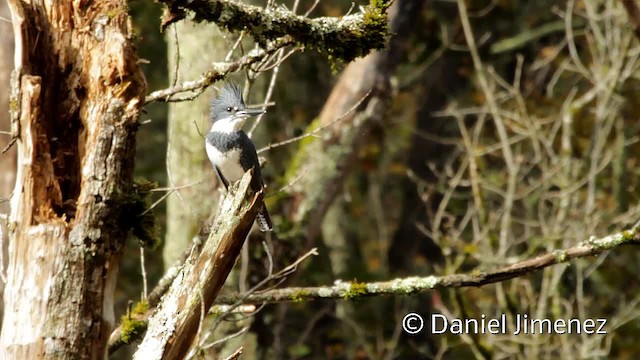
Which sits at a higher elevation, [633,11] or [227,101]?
[633,11]

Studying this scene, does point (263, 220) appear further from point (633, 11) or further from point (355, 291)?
point (633, 11)

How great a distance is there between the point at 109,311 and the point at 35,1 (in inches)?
48.7

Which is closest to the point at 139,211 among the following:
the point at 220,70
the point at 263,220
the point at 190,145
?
the point at 220,70

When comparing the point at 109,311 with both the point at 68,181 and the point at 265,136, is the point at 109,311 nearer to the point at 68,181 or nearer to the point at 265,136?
the point at 68,181

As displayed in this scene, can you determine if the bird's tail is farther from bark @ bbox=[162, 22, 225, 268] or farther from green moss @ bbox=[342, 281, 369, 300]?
green moss @ bbox=[342, 281, 369, 300]

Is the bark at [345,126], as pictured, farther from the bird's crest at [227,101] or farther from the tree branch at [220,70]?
the tree branch at [220,70]

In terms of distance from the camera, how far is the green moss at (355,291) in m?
4.18

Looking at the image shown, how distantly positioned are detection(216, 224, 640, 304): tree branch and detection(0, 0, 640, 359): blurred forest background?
178 centimetres

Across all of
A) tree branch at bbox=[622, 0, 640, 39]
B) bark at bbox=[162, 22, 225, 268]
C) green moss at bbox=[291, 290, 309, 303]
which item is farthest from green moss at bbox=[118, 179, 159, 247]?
tree branch at bbox=[622, 0, 640, 39]

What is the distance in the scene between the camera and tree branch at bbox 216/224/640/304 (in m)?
4.00

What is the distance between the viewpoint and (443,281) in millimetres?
4184

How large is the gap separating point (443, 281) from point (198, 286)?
1.09m

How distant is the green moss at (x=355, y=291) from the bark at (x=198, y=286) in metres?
0.67

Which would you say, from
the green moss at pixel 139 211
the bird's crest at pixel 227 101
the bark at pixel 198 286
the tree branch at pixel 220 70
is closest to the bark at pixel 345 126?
the bird's crest at pixel 227 101
